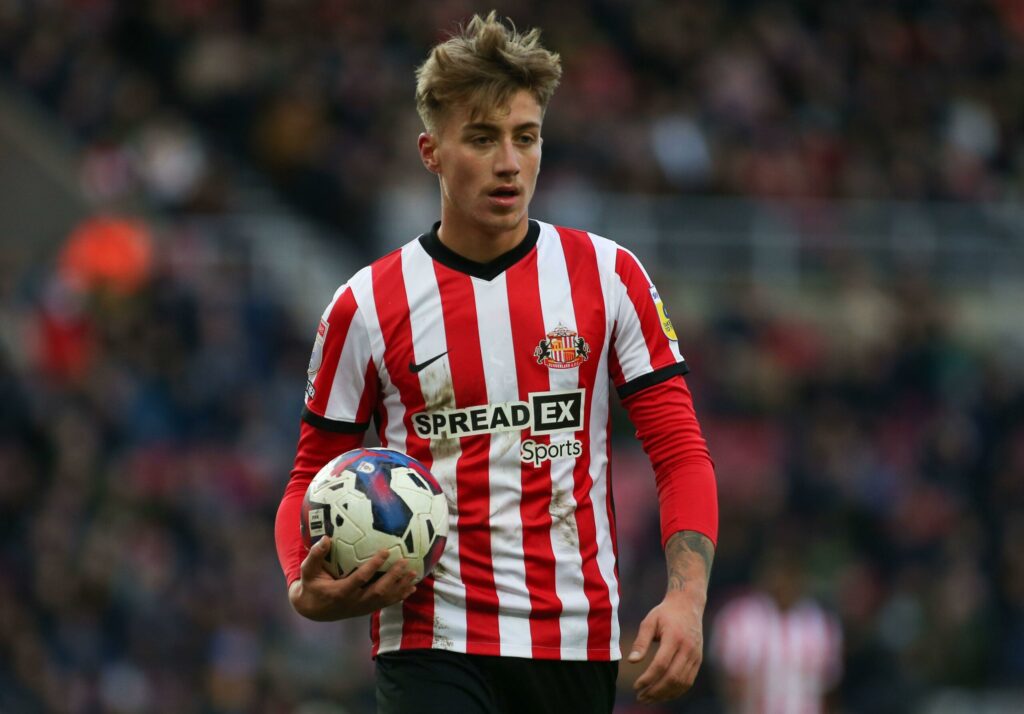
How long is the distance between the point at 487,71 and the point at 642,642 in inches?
55.8

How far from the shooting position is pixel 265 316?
13.5m

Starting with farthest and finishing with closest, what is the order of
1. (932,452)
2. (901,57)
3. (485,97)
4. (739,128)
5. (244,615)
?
(901,57)
(739,128)
(932,452)
(244,615)
(485,97)

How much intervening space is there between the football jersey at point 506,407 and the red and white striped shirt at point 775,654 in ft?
23.3

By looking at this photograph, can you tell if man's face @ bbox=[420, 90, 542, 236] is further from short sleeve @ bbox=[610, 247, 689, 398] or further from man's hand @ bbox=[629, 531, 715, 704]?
man's hand @ bbox=[629, 531, 715, 704]

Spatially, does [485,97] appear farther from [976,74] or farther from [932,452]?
[976,74]

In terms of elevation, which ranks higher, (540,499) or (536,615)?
(540,499)

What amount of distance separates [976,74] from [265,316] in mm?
8767

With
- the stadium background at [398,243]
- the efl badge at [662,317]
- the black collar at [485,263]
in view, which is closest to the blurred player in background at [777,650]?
the stadium background at [398,243]

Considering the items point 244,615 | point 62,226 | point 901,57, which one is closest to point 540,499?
point 244,615

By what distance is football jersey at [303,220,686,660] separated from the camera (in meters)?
4.52

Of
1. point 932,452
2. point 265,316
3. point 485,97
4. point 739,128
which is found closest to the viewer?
point 485,97

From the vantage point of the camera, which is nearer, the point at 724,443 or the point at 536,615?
the point at 536,615

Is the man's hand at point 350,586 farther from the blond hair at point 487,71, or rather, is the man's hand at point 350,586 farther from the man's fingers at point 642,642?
the blond hair at point 487,71

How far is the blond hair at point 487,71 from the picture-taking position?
448 cm
